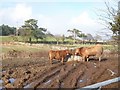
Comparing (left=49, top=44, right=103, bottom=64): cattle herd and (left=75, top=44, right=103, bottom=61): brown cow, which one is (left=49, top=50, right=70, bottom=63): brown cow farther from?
(left=75, top=44, right=103, bottom=61): brown cow

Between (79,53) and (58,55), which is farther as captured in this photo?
(79,53)

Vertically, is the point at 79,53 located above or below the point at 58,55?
above

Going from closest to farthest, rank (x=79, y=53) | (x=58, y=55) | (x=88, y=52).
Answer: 1. (x=58, y=55)
2. (x=88, y=52)
3. (x=79, y=53)

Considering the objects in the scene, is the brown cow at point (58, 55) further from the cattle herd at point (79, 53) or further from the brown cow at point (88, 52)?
the brown cow at point (88, 52)

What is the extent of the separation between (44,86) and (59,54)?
38.6ft

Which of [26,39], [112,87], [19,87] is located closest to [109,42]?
[112,87]

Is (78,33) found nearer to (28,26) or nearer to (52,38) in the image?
(52,38)

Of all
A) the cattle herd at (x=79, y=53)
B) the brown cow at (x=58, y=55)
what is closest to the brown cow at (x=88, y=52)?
the cattle herd at (x=79, y=53)

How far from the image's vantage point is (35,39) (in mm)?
69562

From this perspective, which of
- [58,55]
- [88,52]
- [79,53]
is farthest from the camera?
[79,53]

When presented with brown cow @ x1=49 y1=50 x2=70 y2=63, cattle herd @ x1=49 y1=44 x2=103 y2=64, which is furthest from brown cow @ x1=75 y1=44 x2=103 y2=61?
brown cow @ x1=49 y1=50 x2=70 y2=63

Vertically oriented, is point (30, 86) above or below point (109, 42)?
below

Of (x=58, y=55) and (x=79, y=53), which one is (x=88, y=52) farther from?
(x=58, y=55)

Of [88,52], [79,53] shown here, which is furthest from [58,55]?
[88,52]
